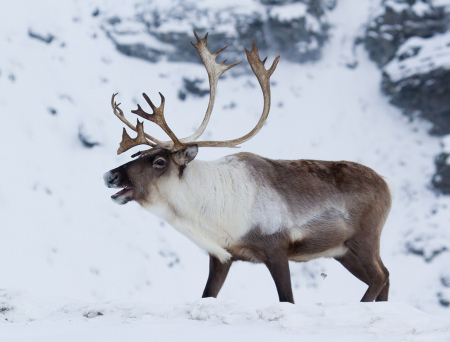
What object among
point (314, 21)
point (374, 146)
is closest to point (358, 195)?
point (374, 146)

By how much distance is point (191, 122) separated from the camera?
13.0m

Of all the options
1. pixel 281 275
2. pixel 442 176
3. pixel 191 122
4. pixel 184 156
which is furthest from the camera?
pixel 191 122

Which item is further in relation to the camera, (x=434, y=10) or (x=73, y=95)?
(x=434, y=10)

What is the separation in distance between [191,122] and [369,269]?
8.59m

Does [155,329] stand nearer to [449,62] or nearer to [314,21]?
[449,62]

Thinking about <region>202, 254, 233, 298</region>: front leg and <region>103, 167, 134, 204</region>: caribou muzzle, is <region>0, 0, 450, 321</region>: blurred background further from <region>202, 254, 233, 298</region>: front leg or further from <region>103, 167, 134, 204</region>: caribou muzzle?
<region>202, 254, 233, 298</region>: front leg

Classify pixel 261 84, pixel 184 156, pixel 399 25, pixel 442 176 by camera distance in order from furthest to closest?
pixel 399 25 → pixel 442 176 → pixel 261 84 → pixel 184 156

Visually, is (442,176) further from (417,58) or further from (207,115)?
(207,115)

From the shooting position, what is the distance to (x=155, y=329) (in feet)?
10.7

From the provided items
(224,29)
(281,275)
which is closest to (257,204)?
(281,275)

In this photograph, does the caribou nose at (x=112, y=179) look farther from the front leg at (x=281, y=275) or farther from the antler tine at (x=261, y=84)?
the front leg at (x=281, y=275)

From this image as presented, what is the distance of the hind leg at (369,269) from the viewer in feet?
16.1

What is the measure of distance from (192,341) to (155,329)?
1.38 ft

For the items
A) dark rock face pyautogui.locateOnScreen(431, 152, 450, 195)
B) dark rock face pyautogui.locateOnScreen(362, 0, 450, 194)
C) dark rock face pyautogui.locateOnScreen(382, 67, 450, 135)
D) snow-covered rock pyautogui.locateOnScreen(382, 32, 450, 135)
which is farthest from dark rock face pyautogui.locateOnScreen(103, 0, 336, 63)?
dark rock face pyautogui.locateOnScreen(431, 152, 450, 195)
